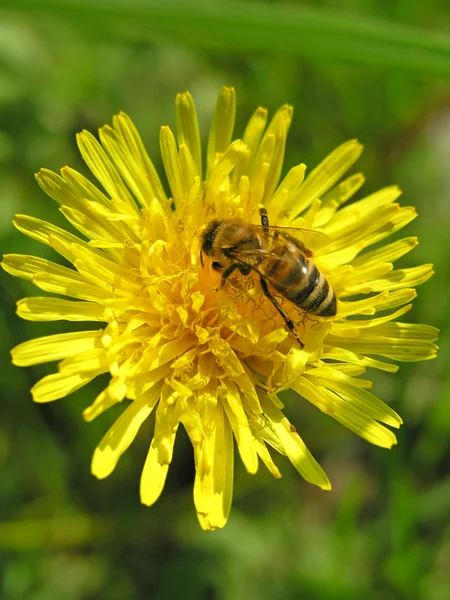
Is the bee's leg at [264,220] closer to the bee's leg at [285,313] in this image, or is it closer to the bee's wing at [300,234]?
the bee's wing at [300,234]

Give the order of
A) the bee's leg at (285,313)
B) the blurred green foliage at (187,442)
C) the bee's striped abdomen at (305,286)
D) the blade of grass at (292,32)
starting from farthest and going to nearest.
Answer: the blurred green foliage at (187,442), the blade of grass at (292,32), the bee's leg at (285,313), the bee's striped abdomen at (305,286)

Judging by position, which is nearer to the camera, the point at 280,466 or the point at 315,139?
the point at 280,466

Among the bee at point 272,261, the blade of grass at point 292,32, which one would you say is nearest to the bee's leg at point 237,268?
the bee at point 272,261

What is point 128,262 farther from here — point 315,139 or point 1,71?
point 315,139

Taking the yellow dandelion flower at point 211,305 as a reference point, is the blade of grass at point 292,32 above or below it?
above

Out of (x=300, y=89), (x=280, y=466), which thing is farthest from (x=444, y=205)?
(x=280, y=466)

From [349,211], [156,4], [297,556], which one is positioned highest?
[156,4]

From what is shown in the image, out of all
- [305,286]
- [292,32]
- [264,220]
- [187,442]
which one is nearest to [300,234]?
[264,220]
